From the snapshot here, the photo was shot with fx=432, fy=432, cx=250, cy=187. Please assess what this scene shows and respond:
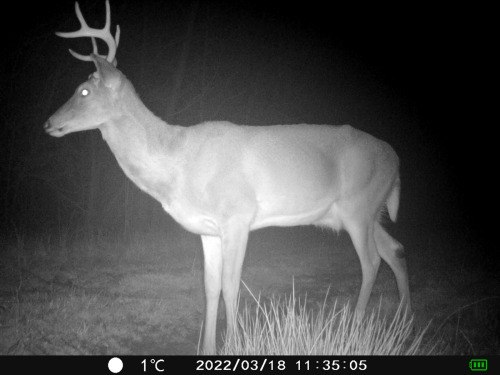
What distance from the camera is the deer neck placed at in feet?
13.0

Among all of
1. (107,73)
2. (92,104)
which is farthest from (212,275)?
(107,73)

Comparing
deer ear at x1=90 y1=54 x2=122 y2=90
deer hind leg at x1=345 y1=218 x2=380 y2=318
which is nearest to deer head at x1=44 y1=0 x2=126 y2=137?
deer ear at x1=90 y1=54 x2=122 y2=90

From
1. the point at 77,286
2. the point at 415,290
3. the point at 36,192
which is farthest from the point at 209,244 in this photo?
the point at 36,192

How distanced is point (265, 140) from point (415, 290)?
10.3 feet

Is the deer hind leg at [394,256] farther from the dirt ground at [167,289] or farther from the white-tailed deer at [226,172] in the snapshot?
the dirt ground at [167,289]

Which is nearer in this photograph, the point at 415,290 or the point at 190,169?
the point at 190,169

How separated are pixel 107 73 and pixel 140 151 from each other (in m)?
0.76

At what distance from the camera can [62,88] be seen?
34.8 feet
